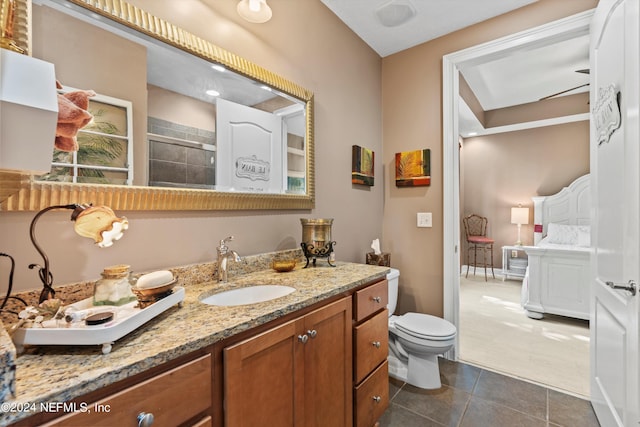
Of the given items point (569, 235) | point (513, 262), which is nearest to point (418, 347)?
point (569, 235)

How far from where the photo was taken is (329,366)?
116 cm

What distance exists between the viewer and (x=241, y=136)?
149 cm

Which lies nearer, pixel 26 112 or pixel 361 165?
pixel 26 112

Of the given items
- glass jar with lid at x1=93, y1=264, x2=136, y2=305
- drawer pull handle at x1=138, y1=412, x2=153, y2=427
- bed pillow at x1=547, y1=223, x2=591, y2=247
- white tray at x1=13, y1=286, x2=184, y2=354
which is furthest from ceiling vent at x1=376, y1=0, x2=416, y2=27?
bed pillow at x1=547, y1=223, x2=591, y2=247

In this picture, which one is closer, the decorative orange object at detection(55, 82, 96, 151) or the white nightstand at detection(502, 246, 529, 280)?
the decorative orange object at detection(55, 82, 96, 151)

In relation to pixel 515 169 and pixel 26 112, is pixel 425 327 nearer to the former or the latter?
pixel 26 112

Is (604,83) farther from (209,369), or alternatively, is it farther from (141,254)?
(141,254)

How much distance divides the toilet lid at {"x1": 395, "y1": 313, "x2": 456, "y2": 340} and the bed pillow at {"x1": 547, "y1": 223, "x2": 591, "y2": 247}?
290 centimetres

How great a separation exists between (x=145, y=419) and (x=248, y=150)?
3.96 feet

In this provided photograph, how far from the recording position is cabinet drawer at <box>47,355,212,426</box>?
547 mm

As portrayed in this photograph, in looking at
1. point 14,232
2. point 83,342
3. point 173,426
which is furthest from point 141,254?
point 173,426

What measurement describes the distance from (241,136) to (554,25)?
2239 millimetres

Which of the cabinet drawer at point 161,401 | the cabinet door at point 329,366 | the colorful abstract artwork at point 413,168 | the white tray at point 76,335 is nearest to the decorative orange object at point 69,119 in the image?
the white tray at point 76,335

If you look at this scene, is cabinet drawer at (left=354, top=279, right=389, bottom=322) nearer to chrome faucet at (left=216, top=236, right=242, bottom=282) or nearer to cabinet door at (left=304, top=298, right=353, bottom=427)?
cabinet door at (left=304, top=298, right=353, bottom=427)
